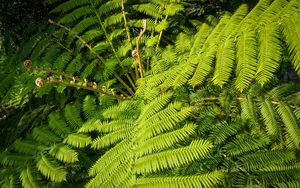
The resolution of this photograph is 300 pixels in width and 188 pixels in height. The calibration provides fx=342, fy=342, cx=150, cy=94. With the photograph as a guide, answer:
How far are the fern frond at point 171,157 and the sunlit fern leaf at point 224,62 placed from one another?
389 millimetres

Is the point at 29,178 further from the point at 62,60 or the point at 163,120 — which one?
the point at 62,60

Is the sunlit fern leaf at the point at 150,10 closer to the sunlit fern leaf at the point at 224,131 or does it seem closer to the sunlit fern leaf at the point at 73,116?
the sunlit fern leaf at the point at 73,116

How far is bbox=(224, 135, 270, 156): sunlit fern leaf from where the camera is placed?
74.4 inches

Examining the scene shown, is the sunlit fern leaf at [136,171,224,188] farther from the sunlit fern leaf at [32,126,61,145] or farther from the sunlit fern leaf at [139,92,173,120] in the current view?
the sunlit fern leaf at [32,126,61,145]

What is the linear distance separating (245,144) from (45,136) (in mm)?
1320

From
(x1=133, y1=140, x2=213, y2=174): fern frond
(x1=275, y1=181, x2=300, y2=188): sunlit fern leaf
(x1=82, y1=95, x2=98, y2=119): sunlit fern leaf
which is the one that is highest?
(x1=82, y1=95, x2=98, y2=119): sunlit fern leaf

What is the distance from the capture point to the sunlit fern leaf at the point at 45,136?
2.32 m

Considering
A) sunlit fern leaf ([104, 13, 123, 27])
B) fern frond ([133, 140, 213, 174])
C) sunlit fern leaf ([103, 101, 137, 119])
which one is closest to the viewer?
fern frond ([133, 140, 213, 174])

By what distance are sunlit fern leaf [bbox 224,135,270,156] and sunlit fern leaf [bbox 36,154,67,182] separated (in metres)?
0.96

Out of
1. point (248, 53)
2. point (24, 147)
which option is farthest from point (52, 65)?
point (248, 53)

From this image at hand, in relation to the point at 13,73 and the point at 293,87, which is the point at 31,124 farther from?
the point at 293,87

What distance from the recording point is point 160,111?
1963 mm

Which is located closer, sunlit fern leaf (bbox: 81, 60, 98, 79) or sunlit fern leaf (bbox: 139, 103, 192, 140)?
sunlit fern leaf (bbox: 139, 103, 192, 140)

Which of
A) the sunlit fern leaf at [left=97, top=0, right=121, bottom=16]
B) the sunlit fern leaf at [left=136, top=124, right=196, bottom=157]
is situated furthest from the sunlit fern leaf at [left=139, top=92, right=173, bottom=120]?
the sunlit fern leaf at [left=97, top=0, right=121, bottom=16]
